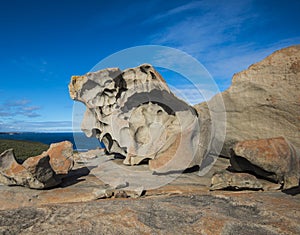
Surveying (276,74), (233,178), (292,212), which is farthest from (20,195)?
(276,74)

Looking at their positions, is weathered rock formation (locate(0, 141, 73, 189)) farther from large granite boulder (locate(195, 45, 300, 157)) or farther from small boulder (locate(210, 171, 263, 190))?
large granite boulder (locate(195, 45, 300, 157))

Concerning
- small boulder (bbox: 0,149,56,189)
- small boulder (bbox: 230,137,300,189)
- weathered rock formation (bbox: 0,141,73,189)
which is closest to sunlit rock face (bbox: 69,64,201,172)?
small boulder (bbox: 230,137,300,189)

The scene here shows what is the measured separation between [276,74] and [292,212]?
5088 millimetres

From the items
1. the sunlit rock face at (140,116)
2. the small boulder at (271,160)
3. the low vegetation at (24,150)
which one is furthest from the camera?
the low vegetation at (24,150)

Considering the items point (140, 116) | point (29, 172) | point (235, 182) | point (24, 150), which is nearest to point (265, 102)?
point (235, 182)

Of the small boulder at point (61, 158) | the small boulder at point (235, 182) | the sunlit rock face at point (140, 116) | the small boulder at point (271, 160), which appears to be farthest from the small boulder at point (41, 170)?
the small boulder at point (271, 160)

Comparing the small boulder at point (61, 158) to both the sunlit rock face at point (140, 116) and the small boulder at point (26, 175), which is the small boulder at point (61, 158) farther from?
the sunlit rock face at point (140, 116)

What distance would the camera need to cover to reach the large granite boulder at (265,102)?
7598mm

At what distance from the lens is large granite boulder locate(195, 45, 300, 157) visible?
7.60 m

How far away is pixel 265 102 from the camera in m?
8.13

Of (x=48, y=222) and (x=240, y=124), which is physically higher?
(x=240, y=124)

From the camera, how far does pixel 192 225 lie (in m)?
3.38

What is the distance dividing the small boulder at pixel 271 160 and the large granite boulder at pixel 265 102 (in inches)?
60.0

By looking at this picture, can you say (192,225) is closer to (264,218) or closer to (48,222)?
(264,218)
